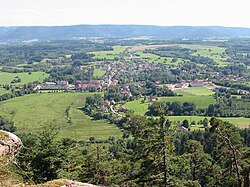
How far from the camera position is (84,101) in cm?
7938

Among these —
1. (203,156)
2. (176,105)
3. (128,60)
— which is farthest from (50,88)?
(203,156)

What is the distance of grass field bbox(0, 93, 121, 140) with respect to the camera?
5572cm

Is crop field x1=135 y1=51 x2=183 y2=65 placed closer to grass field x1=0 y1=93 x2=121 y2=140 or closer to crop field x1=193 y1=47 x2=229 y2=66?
crop field x1=193 y1=47 x2=229 y2=66

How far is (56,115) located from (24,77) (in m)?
49.3

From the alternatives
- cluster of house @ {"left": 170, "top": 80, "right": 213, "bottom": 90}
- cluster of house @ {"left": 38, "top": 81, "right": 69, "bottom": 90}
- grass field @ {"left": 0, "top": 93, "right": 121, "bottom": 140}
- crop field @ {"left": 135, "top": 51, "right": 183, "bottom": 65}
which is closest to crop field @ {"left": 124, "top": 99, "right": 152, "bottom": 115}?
grass field @ {"left": 0, "top": 93, "right": 121, "bottom": 140}

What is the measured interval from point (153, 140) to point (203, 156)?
1300 cm

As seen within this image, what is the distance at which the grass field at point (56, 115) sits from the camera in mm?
55719

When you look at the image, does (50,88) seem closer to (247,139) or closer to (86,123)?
(86,123)

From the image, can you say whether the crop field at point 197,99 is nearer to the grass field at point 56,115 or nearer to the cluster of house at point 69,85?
the grass field at point 56,115

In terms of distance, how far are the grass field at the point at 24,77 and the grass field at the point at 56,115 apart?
72.0ft

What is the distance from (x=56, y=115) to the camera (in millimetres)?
66938

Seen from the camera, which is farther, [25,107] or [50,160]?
[25,107]

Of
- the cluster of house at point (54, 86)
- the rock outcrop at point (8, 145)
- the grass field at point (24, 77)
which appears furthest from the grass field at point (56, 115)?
the rock outcrop at point (8, 145)

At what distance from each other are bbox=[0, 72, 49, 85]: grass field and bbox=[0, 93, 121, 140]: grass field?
72.0 feet
